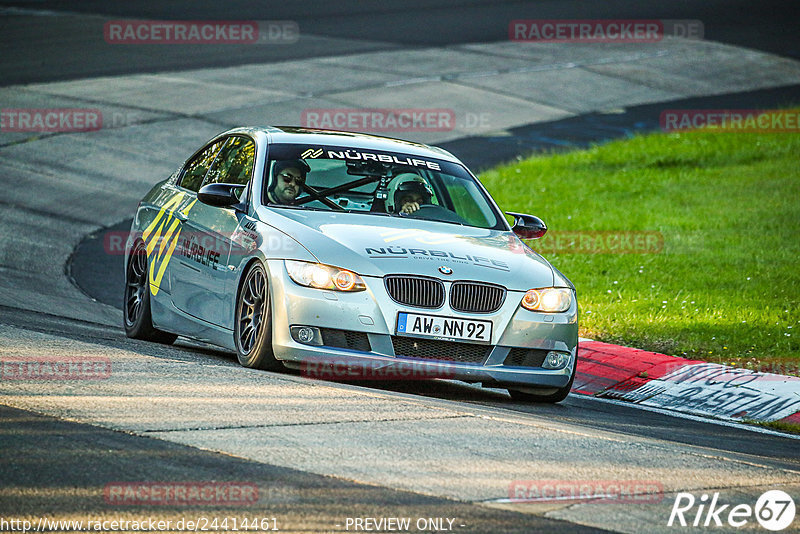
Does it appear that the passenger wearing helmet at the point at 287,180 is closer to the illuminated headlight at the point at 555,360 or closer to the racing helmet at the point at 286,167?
the racing helmet at the point at 286,167

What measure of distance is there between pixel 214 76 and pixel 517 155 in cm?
785

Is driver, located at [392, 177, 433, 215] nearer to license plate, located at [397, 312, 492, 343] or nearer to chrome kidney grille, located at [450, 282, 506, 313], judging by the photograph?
chrome kidney grille, located at [450, 282, 506, 313]

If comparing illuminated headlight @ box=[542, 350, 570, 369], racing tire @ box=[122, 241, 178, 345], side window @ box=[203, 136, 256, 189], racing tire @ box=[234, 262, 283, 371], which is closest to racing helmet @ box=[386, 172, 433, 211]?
side window @ box=[203, 136, 256, 189]

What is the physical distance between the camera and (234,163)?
934 centimetres

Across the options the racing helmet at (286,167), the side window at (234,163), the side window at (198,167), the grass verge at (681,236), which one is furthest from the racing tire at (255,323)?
the grass verge at (681,236)

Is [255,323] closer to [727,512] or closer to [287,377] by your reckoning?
[287,377]

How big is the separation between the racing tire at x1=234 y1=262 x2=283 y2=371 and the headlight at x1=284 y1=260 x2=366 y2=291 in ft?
0.80

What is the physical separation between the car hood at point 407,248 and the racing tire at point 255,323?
362 millimetres

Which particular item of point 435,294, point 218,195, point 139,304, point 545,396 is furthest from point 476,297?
point 139,304

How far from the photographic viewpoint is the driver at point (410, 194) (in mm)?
8938

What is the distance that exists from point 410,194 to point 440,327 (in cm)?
163

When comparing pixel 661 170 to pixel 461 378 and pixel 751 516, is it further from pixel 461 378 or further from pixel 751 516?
pixel 751 516

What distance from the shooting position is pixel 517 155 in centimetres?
2244

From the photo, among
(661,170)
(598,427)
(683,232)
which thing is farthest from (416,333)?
(661,170)
